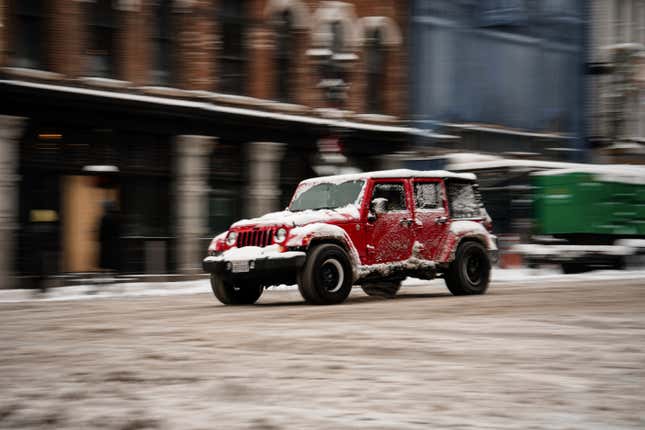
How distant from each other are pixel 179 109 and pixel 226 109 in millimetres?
1339

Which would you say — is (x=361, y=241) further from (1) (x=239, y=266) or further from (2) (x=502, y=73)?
(2) (x=502, y=73)

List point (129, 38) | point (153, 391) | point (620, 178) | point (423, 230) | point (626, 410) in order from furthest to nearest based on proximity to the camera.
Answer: point (620, 178), point (129, 38), point (423, 230), point (153, 391), point (626, 410)

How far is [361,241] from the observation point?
13.8 metres

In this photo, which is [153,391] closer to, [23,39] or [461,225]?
[461,225]

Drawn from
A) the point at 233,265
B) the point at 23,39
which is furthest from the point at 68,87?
the point at 233,265

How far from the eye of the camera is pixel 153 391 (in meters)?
6.27

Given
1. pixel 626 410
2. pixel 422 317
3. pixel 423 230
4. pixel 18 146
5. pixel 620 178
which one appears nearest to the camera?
pixel 626 410

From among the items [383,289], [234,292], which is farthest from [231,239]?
[383,289]

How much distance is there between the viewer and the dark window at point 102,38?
22594mm

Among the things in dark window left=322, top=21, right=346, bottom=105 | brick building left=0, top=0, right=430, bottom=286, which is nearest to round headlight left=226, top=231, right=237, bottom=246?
brick building left=0, top=0, right=430, bottom=286

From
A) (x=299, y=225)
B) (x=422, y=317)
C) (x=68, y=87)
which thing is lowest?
(x=422, y=317)

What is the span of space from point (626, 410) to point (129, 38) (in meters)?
19.2

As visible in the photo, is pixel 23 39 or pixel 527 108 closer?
pixel 23 39

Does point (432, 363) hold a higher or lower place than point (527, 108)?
lower
